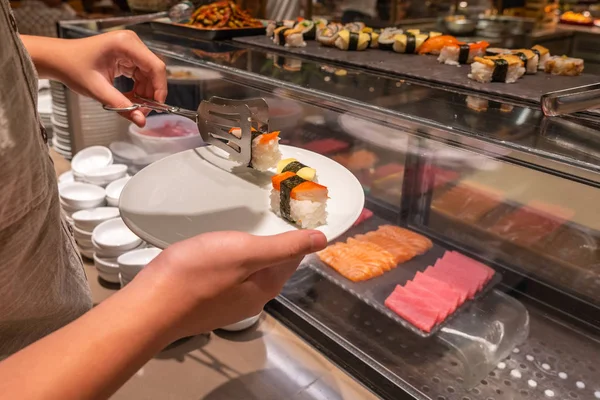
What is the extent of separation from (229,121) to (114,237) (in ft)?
2.40

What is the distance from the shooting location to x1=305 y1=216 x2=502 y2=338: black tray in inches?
50.3

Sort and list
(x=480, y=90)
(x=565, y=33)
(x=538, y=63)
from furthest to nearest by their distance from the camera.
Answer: (x=565, y=33) < (x=538, y=63) < (x=480, y=90)

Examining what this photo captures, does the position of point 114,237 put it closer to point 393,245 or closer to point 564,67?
point 393,245

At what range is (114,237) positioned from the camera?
5.00 feet

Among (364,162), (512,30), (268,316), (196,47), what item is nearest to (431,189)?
(364,162)

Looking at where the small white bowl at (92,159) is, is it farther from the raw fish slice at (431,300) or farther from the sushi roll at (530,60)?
the sushi roll at (530,60)

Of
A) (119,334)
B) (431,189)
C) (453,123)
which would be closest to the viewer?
(119,334)

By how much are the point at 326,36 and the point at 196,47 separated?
1.45 feet

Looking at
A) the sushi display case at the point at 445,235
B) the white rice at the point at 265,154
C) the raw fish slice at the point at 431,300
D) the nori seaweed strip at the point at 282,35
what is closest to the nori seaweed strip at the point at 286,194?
the white rice at the point at 265,154

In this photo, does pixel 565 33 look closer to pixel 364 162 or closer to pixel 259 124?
pixel 364 162

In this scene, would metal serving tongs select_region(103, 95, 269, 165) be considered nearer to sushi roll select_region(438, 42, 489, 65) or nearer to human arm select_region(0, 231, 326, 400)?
human arm select_region(0, 231, 326, 400)

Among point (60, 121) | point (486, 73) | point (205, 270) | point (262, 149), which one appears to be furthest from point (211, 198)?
point (60, 121)

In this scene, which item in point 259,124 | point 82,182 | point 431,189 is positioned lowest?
point 82,182

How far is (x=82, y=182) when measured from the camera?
1852 millimetres
